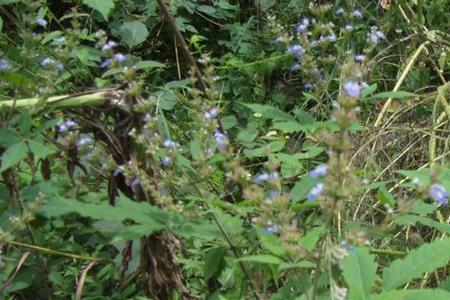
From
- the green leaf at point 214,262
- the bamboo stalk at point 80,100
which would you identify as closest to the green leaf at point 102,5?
the bamboo stalk at point 80,100

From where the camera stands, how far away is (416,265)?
130 centimetres

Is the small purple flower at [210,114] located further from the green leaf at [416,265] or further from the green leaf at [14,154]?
the green leaf at [416,265]

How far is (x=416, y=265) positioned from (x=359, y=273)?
0.38ft

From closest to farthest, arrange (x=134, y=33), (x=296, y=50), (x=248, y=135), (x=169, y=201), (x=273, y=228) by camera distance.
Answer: (x=273, y=228) → (x=169, y=201) → (x=296, y=50) → (x=248, y=135) → (x=134, y=33)

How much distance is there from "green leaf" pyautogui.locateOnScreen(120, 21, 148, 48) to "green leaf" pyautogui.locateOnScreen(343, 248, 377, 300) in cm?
117

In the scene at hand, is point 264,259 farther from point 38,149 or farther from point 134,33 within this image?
point 134,33

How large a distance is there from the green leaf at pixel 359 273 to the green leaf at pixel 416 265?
0.14ft

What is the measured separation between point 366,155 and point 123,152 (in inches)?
54.4

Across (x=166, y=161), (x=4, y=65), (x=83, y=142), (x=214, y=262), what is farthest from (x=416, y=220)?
(x=4, y=65)

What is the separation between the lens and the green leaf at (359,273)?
121cm

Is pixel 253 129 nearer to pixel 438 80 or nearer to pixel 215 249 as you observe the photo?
pixel 215 249

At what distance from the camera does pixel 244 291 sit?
1.64 meters

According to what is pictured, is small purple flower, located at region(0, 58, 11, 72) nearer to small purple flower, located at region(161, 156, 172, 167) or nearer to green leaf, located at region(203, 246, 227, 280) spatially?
small purple flower, located at region(161, 156, 172, 167)

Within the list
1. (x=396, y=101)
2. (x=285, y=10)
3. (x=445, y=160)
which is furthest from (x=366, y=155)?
(x=285, y=10)
